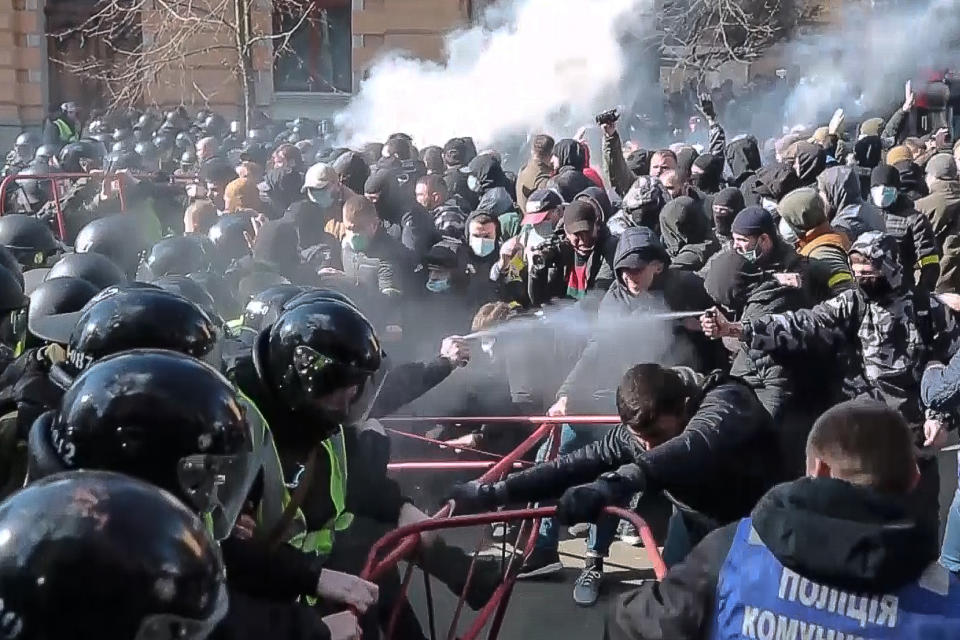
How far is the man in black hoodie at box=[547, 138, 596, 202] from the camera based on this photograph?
806cm

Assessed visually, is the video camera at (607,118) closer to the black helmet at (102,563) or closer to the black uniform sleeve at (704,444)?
the black uniform sleeve at (704,444)

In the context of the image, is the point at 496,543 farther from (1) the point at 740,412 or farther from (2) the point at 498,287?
(2) the point at 498,287

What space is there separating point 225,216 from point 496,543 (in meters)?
3.95

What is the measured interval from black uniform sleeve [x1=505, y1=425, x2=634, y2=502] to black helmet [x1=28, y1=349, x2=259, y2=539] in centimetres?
137

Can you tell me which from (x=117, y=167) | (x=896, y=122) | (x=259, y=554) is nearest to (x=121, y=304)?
(x=259, y=554)

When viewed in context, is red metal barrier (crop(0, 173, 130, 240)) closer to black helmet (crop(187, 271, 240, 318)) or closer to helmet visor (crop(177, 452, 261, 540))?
black helmet (crop(187, 271, 240, 318))

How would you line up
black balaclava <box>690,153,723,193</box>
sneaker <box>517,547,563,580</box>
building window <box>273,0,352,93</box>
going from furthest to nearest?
building window <box>273,0,352,93</box> < black balaclava <box>690,153,723,193</box> < sneaker <box>517,547,563,580</box>

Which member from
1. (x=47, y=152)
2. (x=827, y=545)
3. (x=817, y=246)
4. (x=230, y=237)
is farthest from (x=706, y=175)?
(x=47, y=152)

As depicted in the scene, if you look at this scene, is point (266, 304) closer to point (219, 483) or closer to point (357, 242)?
point (219, 483)

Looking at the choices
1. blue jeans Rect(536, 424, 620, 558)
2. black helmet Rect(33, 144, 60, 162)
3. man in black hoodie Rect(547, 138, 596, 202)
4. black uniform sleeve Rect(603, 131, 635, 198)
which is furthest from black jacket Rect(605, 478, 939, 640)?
black helmet Rect(33, 144, 60, 162)

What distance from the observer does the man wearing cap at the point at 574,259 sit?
6434mm

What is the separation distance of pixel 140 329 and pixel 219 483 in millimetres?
919

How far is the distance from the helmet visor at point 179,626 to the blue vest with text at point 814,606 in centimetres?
98

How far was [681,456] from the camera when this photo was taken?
3.63 meters
